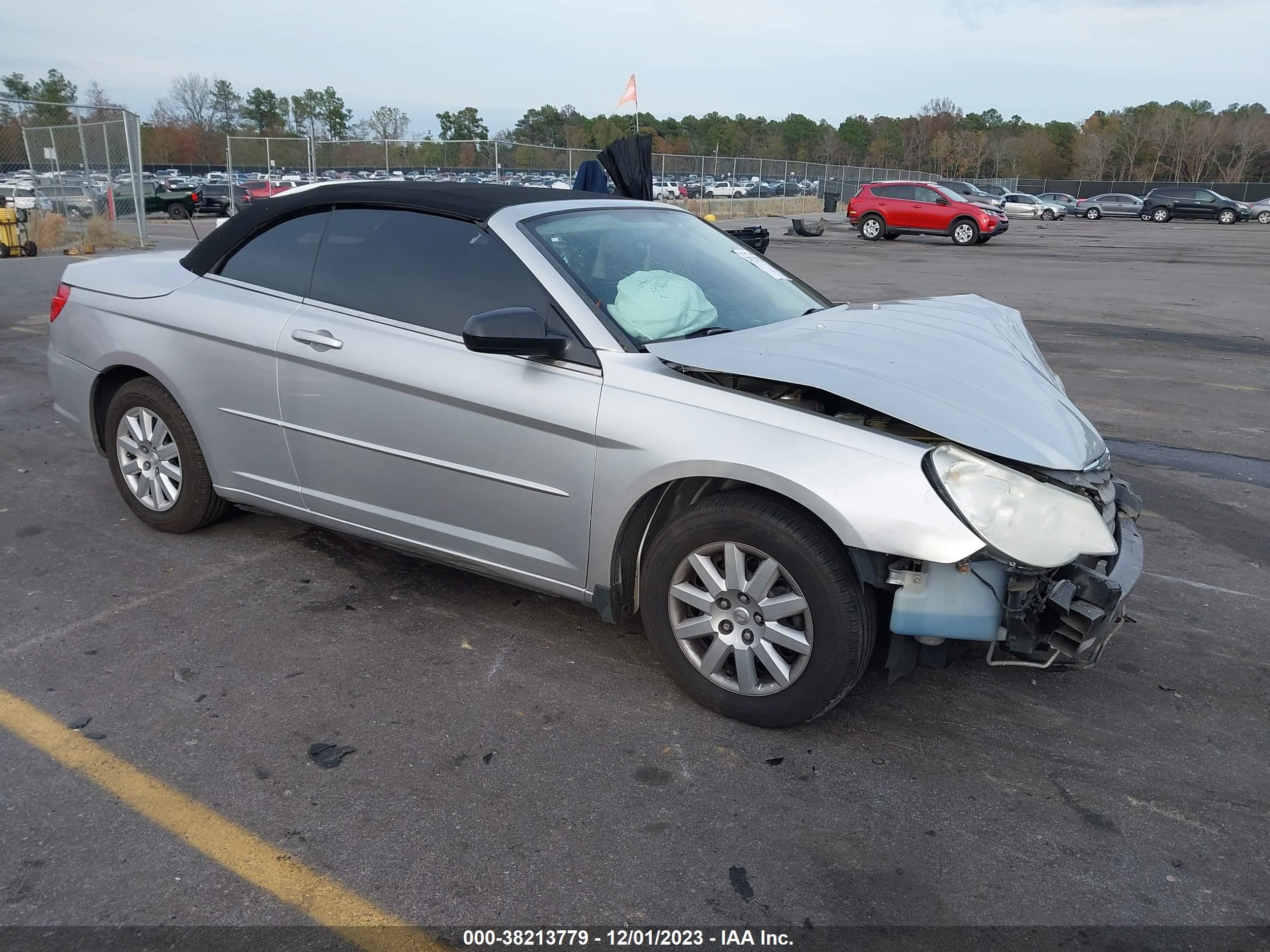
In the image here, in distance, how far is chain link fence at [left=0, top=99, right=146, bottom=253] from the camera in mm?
17766

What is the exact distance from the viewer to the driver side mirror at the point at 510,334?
316 cm

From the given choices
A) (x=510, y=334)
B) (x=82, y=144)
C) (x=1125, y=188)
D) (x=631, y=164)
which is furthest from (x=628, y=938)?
(x=1125, y=188)

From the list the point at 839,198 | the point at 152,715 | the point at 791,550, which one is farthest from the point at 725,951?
the point at 839,198

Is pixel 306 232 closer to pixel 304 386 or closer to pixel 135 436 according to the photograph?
pixel 304 386

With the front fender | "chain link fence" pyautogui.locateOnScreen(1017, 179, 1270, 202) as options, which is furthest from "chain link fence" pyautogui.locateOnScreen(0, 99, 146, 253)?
"chain link fence" pyautogui.locateOnScreen(1017, 179, 1270, 202)

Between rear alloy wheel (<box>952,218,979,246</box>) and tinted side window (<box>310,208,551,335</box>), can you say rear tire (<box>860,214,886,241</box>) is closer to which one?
rear alloy wheel (<box>952,218,979,246</box>)

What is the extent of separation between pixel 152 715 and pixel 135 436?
1871mm

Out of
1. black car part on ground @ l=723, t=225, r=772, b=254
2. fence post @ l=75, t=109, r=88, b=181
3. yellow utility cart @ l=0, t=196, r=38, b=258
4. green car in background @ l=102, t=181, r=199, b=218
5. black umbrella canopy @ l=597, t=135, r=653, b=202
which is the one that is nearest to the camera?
black car part on ground @ l=723, t=225, r=772, b=254

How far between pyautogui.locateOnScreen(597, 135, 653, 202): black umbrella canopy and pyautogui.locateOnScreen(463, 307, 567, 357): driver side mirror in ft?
14.4

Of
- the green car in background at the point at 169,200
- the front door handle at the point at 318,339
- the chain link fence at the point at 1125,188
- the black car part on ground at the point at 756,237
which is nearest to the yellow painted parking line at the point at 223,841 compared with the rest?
the front door handle at the point at 318,339

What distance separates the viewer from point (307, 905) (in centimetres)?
238

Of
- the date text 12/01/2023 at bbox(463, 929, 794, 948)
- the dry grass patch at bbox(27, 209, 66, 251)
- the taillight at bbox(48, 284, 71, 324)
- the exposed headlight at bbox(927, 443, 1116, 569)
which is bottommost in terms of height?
the date text 12/01/2023 at bbox(463, 929, 794, 948)

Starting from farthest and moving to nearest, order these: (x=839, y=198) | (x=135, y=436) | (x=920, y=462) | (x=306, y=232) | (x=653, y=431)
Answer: (x=839, y=198), (x=135, y=436), (x=306, y=232), (x=653, y=431), (x=920, y=462)

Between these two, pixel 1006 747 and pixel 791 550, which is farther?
pixel 1006 747
